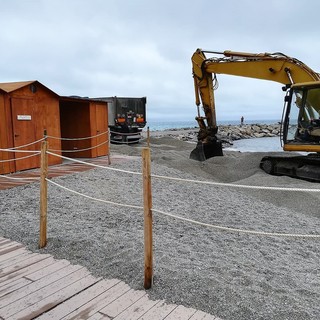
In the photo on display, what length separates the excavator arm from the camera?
33.5ft

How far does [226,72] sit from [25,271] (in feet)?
34.4

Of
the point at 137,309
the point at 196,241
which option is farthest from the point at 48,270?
the point at 196,241

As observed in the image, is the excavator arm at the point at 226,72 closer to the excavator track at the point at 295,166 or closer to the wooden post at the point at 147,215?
the excavator track at the point at 295,166

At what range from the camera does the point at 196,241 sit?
4.62 metres

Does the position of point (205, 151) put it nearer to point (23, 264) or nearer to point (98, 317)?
point (23, 264)

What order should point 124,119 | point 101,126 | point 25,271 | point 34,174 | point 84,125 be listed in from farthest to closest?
point 124,119 < point 101,126 < point 84,125 < point 34,174 < point 25,271

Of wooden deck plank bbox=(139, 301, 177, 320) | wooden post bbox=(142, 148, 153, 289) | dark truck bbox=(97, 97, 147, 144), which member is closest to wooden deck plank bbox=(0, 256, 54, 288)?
wooden post bbox=(142, 148, 153, 289)

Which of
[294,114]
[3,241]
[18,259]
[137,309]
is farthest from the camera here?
[294,114]

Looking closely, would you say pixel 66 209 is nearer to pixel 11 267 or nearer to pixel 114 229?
pixel 114 229

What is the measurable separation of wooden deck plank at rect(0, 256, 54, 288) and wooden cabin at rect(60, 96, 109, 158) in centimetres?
826

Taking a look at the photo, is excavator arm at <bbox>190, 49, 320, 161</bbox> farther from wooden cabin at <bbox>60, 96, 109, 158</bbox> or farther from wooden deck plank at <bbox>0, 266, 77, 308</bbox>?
wooden deck plank at <bbox>0, 266, 77, 308</bbox>

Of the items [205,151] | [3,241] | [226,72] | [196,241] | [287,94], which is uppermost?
[226,72]

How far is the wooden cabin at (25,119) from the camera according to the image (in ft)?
27.8

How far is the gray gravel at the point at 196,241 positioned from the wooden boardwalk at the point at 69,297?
0.43 feet
